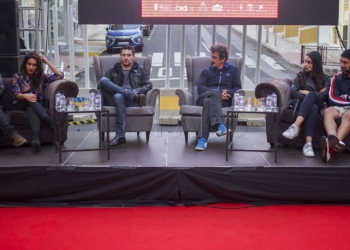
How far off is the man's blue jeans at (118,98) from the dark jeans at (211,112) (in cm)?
69

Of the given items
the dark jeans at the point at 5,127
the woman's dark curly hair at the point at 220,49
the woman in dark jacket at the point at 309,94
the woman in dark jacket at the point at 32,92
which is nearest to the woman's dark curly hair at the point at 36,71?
the woman in dark jacket at the point at 32,92

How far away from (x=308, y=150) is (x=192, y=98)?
144 centimetres

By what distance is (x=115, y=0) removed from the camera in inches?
229

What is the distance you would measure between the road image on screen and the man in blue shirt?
3.65 ft

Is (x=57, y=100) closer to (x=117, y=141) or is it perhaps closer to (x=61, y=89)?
(x=61, y=89)

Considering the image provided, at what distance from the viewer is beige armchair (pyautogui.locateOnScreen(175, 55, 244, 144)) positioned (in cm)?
455

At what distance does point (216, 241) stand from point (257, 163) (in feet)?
3.36

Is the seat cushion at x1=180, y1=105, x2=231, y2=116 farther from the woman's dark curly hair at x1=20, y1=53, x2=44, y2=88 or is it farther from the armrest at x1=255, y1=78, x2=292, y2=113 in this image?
the woman's dark curly hair at x1=20, y1=53, x2=44, y2=88

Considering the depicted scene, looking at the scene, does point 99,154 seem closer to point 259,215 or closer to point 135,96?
point 135,96

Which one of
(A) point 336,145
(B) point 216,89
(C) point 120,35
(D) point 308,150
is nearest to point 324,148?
(A) point 336,145

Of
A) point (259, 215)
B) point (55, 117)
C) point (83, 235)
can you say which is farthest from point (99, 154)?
point (259, 215)

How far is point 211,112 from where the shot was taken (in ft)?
14.4

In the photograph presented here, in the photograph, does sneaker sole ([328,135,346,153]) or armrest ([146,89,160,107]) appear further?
armrest ([146,89,160,107])

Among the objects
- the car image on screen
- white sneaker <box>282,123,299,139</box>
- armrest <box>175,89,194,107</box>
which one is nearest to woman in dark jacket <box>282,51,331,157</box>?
white sneaker <box>282,123,299,139</box>
